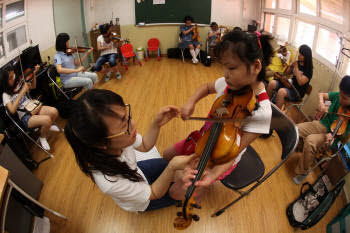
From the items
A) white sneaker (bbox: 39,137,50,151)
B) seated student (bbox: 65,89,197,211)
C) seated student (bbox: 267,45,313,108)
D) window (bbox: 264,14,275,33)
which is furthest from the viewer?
window (bbox: 264,14,275,33)

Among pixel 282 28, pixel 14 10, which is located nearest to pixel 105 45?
pixel 14 10

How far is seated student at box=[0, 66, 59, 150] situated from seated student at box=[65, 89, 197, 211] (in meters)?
1.78

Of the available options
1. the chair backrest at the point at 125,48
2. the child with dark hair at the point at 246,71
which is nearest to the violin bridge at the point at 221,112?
the child with dark hair at the point at 246,71

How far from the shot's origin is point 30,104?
2.59 m

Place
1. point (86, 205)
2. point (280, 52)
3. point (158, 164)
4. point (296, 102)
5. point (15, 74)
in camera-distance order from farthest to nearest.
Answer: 1. point (280, 52)
2. point (296, 102)
3. point (15, 74)
4. point (86, 205)
5. point (158, 164)

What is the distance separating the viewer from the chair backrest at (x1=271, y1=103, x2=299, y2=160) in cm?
147

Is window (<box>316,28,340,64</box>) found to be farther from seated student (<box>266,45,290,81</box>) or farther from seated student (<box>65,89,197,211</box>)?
seated student (<box>65,89,197,211</box>)

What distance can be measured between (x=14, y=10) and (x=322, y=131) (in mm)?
4248

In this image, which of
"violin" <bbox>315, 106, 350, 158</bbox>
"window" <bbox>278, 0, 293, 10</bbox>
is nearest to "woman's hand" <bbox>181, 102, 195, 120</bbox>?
"violin" <bbox>315, 106, 350, 158</bbox>

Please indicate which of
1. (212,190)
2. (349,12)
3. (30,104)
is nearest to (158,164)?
(212,190)

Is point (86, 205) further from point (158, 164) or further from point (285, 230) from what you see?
point (285, 230)

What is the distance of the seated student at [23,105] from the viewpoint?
7.52 ft

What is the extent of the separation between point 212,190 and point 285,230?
0.73m

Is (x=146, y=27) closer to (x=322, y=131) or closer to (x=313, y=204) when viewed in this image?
(x=322, y=131)
